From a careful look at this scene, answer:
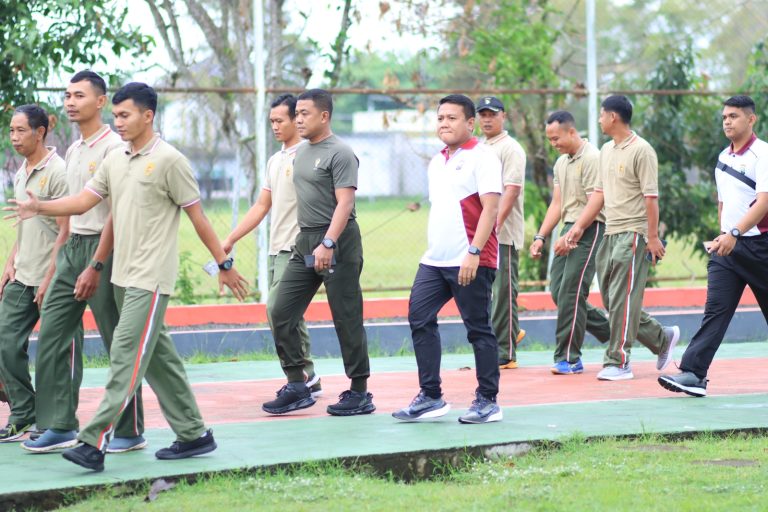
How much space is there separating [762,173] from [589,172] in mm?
2245

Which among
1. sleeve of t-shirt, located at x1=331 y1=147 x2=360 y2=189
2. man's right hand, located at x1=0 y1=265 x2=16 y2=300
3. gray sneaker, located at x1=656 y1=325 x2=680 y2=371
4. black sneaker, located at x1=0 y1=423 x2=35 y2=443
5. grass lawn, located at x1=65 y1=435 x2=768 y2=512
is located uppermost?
sleeve of t-shirt, located at x1=331 y1=147 x2=360 y2=189

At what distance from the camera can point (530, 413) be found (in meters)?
7.94

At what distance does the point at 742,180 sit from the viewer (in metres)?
8.30

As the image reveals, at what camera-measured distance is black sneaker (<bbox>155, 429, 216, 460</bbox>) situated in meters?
6.47

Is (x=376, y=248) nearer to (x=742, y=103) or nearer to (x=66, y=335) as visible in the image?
(x=742, y=103)

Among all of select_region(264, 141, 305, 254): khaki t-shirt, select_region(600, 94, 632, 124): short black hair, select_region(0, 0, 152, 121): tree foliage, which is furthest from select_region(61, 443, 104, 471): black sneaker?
select_region(0, 0, 152, 121): tree foliage

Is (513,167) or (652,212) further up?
(513,167)

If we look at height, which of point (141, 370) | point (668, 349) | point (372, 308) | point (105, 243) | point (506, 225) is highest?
point (105, 243)

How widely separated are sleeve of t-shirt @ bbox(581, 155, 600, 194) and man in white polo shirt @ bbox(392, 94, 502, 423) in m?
2.84

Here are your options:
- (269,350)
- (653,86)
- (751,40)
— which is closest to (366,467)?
(269,350)

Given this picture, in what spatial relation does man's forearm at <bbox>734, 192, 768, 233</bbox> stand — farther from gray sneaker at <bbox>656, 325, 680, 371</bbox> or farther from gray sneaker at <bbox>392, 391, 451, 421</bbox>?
gray sneaker at <bbox>392, 391, 451, 421</bbox>

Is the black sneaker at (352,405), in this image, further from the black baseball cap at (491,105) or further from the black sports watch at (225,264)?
the black baseball cap at (491,105)

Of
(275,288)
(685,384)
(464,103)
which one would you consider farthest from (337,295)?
(685,384)

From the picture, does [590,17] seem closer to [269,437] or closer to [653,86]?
[653,86]
